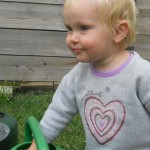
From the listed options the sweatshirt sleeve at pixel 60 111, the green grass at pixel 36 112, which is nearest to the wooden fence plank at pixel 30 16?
the green grass at pixel 36 112

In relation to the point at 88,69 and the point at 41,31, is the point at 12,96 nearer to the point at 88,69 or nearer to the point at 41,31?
the point at 41,31

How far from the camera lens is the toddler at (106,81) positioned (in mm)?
1433

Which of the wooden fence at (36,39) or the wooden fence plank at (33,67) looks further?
the wooden fence plank at (33,67)

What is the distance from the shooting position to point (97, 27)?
1.44 metres

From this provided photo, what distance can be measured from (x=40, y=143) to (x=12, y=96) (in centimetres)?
239

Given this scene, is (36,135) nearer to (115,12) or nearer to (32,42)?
→ (115,12)

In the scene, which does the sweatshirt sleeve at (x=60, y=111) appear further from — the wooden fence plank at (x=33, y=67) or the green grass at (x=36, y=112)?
the wooden fence plank at (x=33, y=67)

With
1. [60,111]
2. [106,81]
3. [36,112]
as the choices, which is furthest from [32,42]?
[106,81]

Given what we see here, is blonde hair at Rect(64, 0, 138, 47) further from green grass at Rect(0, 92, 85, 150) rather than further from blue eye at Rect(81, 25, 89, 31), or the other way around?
green grass at Rect(0, 92, 85, 150)

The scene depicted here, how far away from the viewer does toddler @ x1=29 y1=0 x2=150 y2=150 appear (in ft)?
4.70

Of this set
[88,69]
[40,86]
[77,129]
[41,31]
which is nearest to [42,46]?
[41,31]

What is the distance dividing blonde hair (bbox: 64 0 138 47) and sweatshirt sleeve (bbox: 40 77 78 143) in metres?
0.31

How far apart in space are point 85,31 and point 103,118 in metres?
0.33

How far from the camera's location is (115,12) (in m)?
1.44
